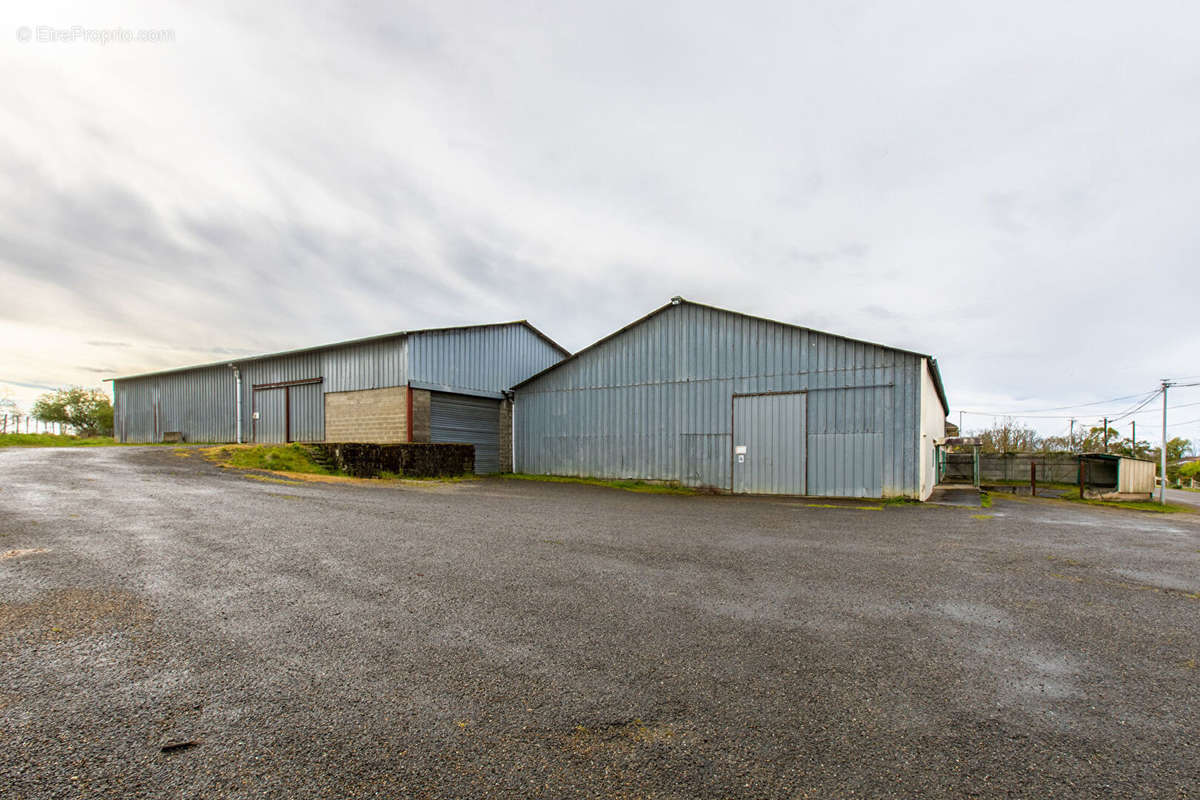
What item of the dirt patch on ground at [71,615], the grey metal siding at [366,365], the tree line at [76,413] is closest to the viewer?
the dirt patch on ground at [71,615]

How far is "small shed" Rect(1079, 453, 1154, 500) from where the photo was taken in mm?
20031

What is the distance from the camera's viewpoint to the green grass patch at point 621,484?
1713cm

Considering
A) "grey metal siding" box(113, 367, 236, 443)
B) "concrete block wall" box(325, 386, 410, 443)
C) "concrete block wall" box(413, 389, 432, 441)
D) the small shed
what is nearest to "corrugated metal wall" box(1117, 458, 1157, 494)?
the small shed

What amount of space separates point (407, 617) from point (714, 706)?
2420 mm

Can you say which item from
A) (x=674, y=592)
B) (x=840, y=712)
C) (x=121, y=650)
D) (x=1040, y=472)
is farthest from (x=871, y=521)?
(x=1040, y=472)

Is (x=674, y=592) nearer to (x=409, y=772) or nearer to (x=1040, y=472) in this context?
(x=409, y=772)

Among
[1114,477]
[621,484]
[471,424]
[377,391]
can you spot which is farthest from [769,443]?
[1114,477]

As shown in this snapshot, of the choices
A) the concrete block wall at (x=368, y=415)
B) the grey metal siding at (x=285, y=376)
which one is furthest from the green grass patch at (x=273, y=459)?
the grey metal siding at (x=285, y=376)

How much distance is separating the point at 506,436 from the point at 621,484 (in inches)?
252

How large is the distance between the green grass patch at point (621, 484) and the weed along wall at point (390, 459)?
3464 millimetres

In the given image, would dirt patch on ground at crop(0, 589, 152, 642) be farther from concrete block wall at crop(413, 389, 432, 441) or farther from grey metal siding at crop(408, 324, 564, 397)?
grey metal siding at crop(408, 324, 564, 397)

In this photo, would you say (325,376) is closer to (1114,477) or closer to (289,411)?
(289,411)

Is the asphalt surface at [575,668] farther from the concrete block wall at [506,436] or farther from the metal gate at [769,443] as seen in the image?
the concrete block wall at [506,436]

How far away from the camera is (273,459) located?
52.1 feet
